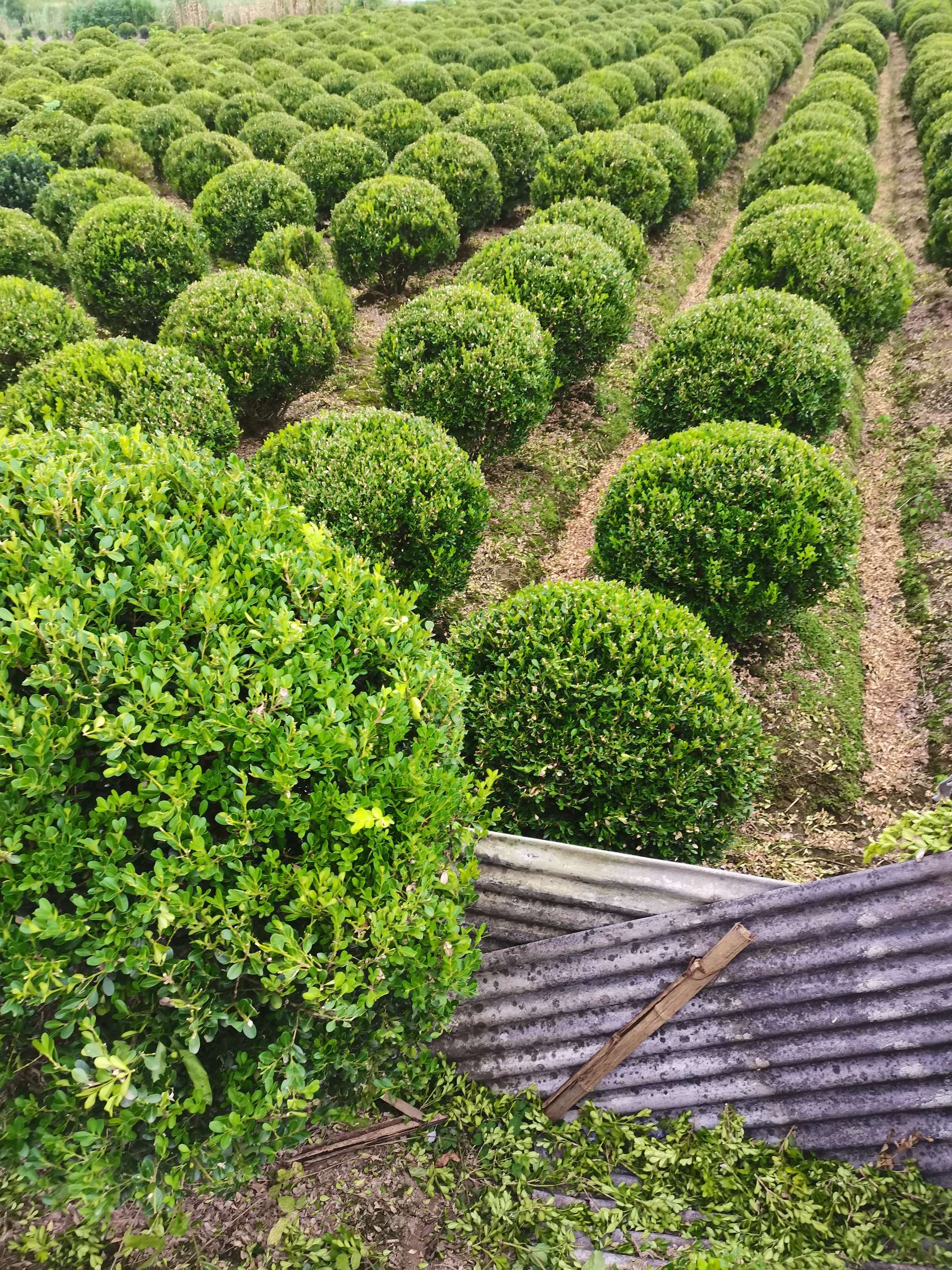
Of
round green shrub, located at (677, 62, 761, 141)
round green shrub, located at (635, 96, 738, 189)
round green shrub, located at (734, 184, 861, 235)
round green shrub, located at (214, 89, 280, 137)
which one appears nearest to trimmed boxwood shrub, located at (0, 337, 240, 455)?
round green shrub, located at (734, 184, 861, 235)

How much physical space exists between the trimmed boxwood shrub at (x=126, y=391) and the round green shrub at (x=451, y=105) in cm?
1519

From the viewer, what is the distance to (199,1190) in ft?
9.78

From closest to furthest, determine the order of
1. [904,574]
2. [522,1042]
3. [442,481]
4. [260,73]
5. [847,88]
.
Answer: [522,1042], [442,481], [904,574], [847,88], [260,73]

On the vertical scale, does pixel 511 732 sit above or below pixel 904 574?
above

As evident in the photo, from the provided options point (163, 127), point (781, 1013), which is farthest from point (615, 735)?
point (163, 127)

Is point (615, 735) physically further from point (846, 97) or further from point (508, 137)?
point (846, 97)

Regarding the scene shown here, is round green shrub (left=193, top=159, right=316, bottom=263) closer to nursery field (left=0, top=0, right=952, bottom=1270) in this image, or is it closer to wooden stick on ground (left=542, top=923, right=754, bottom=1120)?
nursery field (left=0, top=0, right=952, bottom=1270)

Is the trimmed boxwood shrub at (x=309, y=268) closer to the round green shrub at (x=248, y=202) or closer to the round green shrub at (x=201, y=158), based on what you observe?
the round green shrub at (x=248, y=202)

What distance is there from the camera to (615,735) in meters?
4.68

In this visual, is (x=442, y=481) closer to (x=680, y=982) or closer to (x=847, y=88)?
(x=680, y=982)

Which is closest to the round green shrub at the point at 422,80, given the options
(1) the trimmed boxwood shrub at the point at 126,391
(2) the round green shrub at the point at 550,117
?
(2) the round green shrub at the point at 550,117

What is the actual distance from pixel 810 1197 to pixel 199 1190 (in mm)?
2967

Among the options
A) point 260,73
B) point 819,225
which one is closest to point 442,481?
point 819,225

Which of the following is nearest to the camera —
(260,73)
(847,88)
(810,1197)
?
(810,1197)
